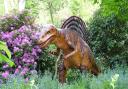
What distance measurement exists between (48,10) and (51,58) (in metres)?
13.3

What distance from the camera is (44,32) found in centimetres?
659

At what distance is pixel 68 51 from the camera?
684cm

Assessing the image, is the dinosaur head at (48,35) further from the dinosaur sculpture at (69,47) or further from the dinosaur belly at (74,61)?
the dinosaur belly at (74,61)

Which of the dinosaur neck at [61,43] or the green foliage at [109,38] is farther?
the green foliage at [109,38]

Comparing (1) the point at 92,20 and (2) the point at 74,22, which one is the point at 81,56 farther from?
(1) the point at 92,20

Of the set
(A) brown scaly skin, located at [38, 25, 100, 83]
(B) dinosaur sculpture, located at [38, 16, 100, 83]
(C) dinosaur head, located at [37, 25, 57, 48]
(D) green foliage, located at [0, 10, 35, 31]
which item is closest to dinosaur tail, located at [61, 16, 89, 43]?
(B) dinosaur sculpture, located at [38, 16, 100, 83]

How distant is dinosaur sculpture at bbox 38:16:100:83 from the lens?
6.59m

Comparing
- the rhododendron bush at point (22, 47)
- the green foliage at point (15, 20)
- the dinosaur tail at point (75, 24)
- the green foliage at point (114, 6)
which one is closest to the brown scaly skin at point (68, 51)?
the dinosaur tail at point (75, 24)

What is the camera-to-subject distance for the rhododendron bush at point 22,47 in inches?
287

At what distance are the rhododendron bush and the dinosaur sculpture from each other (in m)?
0.73

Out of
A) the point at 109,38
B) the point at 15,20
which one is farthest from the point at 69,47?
Result: the point at 109,38

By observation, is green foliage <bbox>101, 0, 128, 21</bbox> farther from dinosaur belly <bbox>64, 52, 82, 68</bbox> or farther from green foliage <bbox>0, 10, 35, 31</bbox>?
green foliage <bbox>0, 10, 35, 31</bbox>

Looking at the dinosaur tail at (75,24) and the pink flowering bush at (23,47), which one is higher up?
the dinosaur tail at (75,24)

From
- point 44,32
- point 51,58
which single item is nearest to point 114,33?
point 51,58
